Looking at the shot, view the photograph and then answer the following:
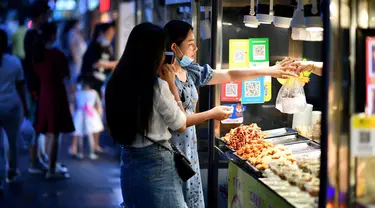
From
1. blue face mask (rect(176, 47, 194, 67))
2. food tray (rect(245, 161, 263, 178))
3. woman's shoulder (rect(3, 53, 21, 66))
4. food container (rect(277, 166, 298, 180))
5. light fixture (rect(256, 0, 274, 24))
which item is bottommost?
food tray (rect(245, 161, 263, 178))

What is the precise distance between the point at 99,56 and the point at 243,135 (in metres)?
6.21

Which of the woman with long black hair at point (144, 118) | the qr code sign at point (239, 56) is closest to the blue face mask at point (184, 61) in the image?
the woman with long black hair at point (144, 118)

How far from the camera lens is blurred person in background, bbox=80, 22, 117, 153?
11172 millimetres

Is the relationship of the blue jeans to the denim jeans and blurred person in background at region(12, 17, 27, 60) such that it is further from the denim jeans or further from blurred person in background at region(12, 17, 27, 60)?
blurred person in background at region(12, 17, 27, 60)

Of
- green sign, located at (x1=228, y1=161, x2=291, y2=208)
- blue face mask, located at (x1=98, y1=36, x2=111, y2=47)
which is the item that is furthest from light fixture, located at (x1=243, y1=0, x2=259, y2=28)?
blue face mask, located at (x1=98, y1=36, x2=111, y2=47)

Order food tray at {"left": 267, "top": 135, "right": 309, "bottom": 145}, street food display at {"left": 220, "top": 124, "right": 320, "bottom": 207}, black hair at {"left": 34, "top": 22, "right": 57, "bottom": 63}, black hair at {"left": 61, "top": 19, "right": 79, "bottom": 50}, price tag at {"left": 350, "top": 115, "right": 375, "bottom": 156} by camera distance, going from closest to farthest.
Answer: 1. price tag at {"left": 350, "top": 115, "right": 375, "bottom": 156}
2. street food display at {"left": 220, "top": 124, "right": 320, "bottom": 207}
3. food tray at {"left": 267, "top": 135, "right": 309, "bottom": 145}
4. black hair at {"left": 34, "top": 22, "right": 57, "bottom": 63}
5. black hair at {"left": 61, "top": 19, "right": 79, "bottom": 50}

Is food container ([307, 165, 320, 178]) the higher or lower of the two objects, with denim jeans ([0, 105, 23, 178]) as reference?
higher

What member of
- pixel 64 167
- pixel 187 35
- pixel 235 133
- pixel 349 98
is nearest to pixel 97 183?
pixel 64 167

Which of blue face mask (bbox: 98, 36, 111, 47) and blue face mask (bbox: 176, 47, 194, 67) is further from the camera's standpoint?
blue face mask (bbox: 98, 36, 111, 47)

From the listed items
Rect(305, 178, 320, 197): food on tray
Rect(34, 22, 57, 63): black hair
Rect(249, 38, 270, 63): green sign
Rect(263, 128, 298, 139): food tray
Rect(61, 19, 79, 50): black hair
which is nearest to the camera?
Rect(305, 178, 320, 197): food on tray

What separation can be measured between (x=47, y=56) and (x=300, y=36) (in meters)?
5.68

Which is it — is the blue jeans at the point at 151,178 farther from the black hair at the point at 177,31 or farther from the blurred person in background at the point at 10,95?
the blurred person in background at the point at 10,95

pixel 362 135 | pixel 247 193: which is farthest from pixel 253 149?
pixel 362 135

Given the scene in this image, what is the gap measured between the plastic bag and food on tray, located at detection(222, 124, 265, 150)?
0.43 m
